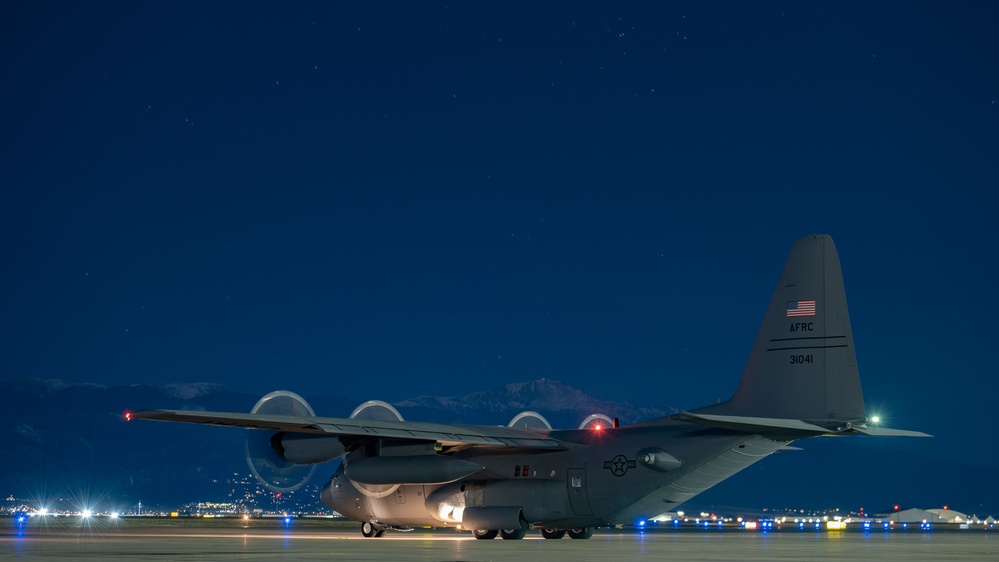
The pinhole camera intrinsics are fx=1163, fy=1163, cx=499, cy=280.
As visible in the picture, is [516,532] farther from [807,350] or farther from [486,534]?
[807,350]

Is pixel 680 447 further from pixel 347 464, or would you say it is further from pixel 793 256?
pixel 347 464

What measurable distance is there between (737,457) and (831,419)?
115 inches

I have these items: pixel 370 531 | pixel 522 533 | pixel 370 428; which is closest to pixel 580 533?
pixel 522 533

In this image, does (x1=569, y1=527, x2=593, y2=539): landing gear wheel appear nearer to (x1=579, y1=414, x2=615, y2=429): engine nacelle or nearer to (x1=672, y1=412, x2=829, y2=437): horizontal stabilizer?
(x1=579, y1=414, x2=615, y2=429): engine nacelle

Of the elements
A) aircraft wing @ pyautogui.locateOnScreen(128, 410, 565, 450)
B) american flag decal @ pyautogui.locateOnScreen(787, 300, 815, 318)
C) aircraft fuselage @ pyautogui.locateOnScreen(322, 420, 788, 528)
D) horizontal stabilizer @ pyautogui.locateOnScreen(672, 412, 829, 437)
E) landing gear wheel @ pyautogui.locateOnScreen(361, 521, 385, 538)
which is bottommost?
landing gear wheel @ pyautogui.locateOnScreen(361, 521, 385, 538)

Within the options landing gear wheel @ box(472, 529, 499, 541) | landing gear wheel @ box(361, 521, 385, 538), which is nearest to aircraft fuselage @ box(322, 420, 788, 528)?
landing gear wheel @ box(472, 529, 499, 541)

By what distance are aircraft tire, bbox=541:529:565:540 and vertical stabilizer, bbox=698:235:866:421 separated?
779 centimetres

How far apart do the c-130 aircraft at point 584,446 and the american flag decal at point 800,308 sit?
4 centimetres

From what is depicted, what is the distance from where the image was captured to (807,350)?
94.3ft

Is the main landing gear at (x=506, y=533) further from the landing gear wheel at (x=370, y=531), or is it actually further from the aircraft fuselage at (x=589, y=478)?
the landing gear wheel at (x=370, y=531)

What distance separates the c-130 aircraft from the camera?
28.5 m

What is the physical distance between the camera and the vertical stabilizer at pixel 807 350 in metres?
28.2

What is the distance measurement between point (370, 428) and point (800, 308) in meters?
11.6

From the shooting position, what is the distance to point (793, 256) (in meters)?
29.3
